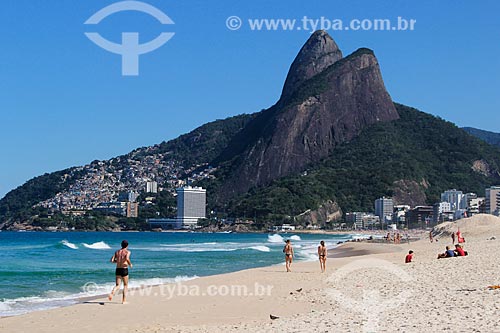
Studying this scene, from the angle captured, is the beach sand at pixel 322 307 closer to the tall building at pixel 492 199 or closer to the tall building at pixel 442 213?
the tall building at pixel 492 199

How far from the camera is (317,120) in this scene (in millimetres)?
165750

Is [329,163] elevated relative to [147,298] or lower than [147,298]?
elevated

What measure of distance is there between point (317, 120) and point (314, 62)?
34667 mm

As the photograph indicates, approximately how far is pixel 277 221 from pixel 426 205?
33640 millimetres

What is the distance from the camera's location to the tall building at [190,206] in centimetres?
15750

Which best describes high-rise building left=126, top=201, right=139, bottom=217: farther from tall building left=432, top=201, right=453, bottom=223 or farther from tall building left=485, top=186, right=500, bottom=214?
tall building left=485, top=186, right=500, bottom=214

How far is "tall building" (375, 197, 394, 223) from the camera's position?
443ft

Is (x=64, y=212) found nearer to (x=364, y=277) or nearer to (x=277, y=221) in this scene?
(x=277, y=221)

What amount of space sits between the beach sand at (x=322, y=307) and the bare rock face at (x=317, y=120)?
142 meters

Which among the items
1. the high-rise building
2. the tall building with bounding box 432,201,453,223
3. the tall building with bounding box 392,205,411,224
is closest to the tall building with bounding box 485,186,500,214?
the tall building with bounding box 432,201,453,223

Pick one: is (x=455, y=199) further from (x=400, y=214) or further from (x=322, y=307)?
(x=322, y=307)

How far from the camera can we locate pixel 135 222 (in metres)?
155

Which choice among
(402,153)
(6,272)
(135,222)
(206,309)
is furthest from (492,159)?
(206,309)

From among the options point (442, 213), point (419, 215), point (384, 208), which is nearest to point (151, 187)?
point (384, 208)
